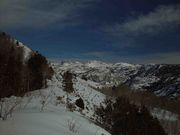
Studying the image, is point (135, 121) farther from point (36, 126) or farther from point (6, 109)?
point (36, 126)

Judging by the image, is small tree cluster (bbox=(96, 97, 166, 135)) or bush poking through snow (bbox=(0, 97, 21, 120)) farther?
small tree cluster (bbox=(96, 97, 166, 135))

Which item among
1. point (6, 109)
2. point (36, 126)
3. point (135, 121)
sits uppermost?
point (6, 109)

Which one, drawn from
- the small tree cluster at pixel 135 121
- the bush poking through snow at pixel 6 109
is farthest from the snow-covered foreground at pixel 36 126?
the small tree cluster at pixel 135 121

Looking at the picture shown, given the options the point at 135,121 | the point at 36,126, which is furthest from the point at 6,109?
the point at 135,121

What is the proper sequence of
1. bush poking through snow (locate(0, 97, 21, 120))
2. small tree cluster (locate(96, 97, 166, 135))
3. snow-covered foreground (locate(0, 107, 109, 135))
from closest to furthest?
snow-covered foreground (locate(0, 107, 109, 135))
bush poking through snow (locate(0, 97, 21, 120))
small tree cluster (locate(96, 97, 166, 135))

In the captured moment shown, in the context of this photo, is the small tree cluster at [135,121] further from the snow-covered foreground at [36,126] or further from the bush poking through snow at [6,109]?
the snow-covered foreground at [36,126]

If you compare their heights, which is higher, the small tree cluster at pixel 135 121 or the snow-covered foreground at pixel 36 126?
the snow-covered foreground at pixel 36 126

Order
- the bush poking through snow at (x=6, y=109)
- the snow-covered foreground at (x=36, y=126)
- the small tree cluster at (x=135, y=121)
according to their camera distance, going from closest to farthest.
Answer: the snow-covered foreground at (x=36, y=126) < the bush poking through snow at (x=6, y=109) < the small tree cluster at (x=135, y=121)

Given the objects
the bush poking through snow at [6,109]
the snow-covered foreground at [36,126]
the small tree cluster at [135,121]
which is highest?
the bush poking through snow at [6,109]

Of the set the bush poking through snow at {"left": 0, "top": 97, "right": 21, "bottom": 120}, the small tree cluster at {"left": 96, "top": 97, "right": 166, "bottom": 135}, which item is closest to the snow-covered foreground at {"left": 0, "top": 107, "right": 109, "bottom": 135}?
the bush poking through snow at {"left": 0, "top": 97, "right": 21, "bottom": 120}

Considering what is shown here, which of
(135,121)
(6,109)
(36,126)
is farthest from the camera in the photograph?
(135,121)

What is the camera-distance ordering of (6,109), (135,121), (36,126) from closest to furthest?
(36,126) < (6,109) < (135,121)

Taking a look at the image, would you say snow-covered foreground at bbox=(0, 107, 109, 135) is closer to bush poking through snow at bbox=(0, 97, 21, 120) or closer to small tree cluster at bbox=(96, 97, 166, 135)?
bush poking through snow at bbox=(0, 97, 21, 120)

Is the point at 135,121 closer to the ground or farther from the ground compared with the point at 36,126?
closer to the ground
